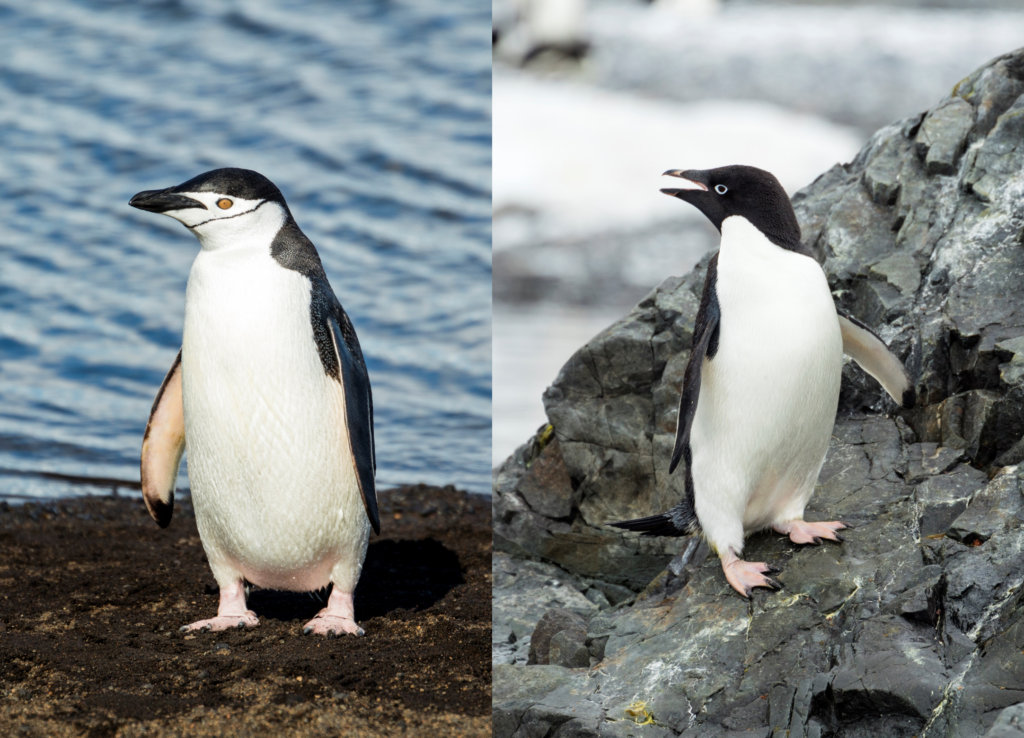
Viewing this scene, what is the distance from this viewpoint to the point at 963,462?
2369 millimetres

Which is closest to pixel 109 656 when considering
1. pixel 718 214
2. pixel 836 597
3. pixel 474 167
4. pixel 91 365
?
pixel 836 597

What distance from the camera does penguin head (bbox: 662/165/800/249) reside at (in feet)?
8.15

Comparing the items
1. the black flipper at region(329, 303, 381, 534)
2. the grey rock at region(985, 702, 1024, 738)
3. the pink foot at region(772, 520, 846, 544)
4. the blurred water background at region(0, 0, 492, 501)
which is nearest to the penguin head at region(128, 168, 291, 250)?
the black flipper at region(329, 303, 381, 534)

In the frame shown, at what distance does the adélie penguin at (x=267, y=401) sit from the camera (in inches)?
95.2

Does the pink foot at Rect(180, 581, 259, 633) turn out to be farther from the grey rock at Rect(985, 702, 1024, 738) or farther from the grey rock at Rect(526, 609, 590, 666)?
the grey rock at Rect(985, 702, 1024, 738)

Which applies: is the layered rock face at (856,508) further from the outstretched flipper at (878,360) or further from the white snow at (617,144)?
the white snow at (617,144)

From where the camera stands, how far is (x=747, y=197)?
8.19 feet

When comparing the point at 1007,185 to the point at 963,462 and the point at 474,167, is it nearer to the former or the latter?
the point at 963,462

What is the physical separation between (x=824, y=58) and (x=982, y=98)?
1.72 ft

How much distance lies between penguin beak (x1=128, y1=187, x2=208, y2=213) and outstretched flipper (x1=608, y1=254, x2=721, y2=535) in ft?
4.39

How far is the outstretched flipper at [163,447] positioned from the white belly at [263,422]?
210mm

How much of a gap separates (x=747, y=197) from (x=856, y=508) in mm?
866

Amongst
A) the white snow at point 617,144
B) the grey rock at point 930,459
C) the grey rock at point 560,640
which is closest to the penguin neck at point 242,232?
the white snow at point 617,144

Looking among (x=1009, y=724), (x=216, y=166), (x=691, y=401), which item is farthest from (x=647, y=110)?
(x=216, y=166)
